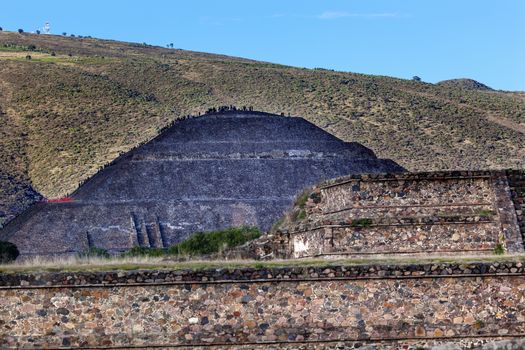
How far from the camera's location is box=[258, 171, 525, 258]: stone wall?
26.8m

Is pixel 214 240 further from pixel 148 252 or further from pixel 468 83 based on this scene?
pixel 468 83

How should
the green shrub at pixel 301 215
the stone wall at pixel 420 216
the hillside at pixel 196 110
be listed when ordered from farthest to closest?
the hillside at pixel 196 110, the green shrub at pixel 301 215, the stone wall at pixel 420 216

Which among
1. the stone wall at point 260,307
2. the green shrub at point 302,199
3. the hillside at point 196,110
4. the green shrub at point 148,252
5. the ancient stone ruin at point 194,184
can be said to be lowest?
the stone wall at point 260,307

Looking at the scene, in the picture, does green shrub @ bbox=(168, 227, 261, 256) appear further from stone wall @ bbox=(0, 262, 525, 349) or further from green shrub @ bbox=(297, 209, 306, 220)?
stone wall @ bbox=(0, 262, 525, 349)

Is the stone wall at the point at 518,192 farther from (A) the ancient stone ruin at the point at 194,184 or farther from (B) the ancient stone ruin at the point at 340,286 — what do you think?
(A) the ancient stone ruin at the point at 194,184

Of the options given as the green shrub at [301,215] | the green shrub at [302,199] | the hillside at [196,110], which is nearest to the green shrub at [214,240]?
the green shrub at [302,199]

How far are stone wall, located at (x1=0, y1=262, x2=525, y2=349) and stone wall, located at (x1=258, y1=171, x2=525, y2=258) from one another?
6019mm

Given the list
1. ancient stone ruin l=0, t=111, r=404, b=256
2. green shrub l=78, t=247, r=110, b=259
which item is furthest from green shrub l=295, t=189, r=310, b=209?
ancient stone ruin l=0, t=111, r=404, b=256

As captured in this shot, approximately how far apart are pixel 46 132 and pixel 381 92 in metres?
29.8

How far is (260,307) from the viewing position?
20328 millimetres

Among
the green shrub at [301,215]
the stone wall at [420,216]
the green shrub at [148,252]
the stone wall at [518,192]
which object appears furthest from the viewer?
the green shrub at [148,252]

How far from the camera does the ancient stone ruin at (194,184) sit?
72.2 meters

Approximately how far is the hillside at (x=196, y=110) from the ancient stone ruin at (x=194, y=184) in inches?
298

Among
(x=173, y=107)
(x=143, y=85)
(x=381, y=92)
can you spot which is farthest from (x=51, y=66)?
(x=381, y=92)
